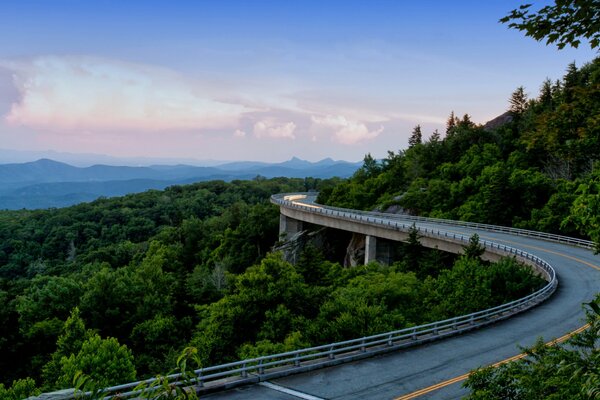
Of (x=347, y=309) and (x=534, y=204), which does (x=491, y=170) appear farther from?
(x=347, y=309)

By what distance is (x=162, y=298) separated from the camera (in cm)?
4466

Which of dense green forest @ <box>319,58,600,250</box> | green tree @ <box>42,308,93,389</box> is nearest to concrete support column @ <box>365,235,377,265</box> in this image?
dense green forest @ <box>319,58,600,250</box>

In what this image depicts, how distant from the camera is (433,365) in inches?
736

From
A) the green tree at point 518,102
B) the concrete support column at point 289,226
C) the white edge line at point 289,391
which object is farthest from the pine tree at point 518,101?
the white edge line at point 289,391

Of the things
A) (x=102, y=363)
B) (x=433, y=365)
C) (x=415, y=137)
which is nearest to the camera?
(x=433, y=365)

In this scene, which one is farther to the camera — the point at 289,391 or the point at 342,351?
the point at 342,351

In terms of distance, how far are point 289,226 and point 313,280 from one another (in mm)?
36351

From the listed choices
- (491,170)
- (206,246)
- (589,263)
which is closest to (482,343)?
(589,263)

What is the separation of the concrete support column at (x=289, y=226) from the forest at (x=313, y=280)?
15.0ft

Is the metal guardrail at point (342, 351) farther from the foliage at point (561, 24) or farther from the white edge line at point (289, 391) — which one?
the foliage at point (561, 24)

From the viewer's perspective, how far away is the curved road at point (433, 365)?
15.6 m

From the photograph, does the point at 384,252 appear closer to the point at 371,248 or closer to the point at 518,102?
the point at 371,248

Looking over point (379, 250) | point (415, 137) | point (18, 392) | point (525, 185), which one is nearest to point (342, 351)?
point (18, 392)

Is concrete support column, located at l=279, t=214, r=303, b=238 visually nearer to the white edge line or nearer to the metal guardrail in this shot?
the metal guardrail
